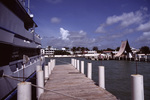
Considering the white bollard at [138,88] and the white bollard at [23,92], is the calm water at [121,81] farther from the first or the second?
the white bollard at [23,92]

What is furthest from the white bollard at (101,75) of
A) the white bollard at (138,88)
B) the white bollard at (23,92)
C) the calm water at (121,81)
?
the calm water at (121,81)

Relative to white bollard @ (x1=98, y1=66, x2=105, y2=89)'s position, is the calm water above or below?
below

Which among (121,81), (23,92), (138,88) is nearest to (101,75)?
(138,88)

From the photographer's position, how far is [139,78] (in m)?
3.49

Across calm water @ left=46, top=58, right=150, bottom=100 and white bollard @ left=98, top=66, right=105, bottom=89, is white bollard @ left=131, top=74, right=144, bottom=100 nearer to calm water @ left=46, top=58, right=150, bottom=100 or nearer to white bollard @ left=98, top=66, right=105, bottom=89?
white bollard @ left=98, top=66, right=105, bottom=89

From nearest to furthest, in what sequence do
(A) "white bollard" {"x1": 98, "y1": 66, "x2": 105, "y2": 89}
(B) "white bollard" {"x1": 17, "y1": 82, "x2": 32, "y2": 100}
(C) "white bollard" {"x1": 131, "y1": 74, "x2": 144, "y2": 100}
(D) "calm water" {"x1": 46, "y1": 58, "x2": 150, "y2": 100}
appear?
(B) "white bollard" {"x1": 17, "y1": 82, "x2": 32, "y2": 100}
(C) "white bollard" {"x1": 131, "y1": 74, "x2": 144, "y2": 100}
(A) "white bollard" {"x1": 98, "y1": 66, "x2": 105, "y2": 89}
(D) "calm water" {"x1": 46, "y1": 58, "x2": 150, "y2": 100}

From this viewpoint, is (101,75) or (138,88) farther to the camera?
(101,75)

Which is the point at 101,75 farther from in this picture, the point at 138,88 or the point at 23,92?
the point at 23,92

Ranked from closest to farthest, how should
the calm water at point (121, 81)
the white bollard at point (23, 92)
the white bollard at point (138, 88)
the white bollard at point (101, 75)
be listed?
1. the white bollard at point (23, 92)
2. the white bollard at point (138, 88)
3. the white bollard at point (101, 75)
4. the calm water at point (121, 81)

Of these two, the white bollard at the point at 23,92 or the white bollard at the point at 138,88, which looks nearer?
the white bollard at the point at 23,92

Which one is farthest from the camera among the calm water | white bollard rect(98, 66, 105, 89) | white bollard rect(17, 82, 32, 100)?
the calm water

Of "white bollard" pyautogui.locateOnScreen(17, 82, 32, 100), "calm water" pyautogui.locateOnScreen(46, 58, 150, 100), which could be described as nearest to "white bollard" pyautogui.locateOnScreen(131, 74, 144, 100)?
"white bollard" pyautogui.locateOnScreen(17, 82, 32, 100)

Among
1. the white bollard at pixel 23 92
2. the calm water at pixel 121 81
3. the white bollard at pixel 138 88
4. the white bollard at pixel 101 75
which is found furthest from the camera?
the calm water at pixel 121 81

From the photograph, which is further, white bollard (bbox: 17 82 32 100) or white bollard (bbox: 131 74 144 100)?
white bollard (bbox: 131 74 144 100)
